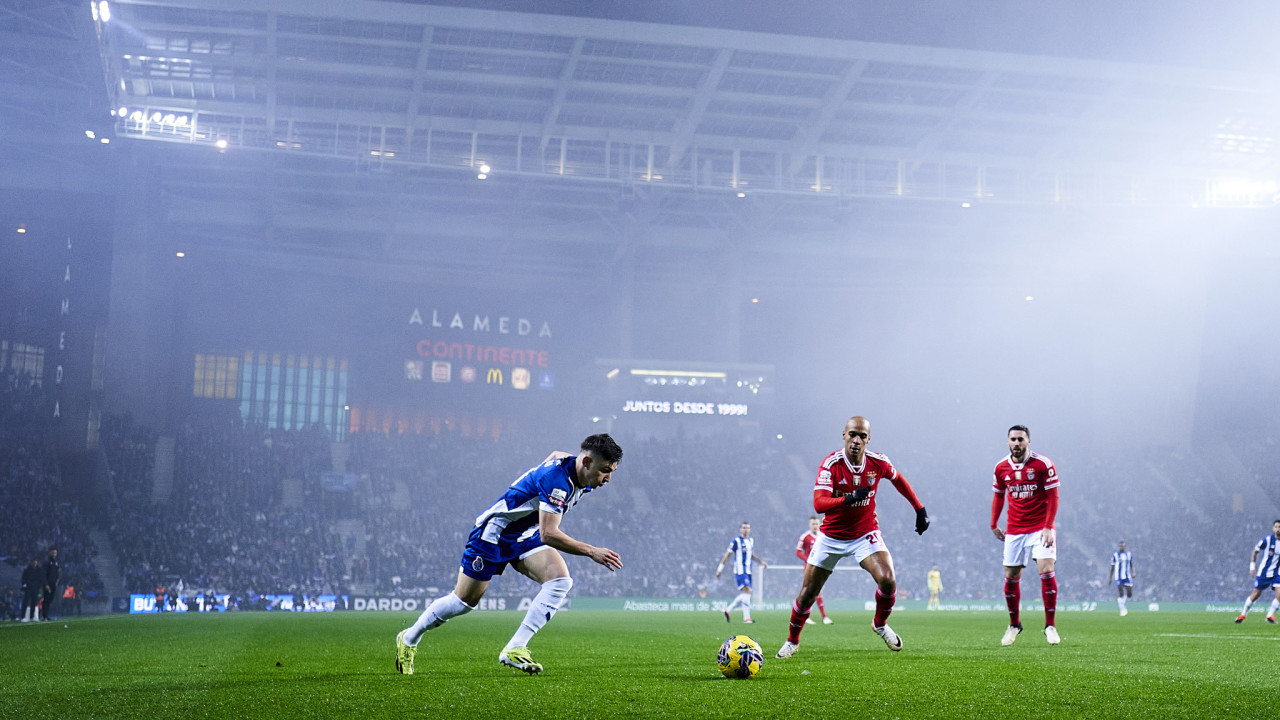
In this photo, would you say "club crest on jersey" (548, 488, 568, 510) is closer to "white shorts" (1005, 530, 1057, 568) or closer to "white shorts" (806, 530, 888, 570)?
"white shorts" (806, 530, 888, 570)

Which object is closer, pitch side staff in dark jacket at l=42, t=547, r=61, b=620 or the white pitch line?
the white pitch line

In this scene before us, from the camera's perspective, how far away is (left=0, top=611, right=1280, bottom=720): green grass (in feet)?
22.5

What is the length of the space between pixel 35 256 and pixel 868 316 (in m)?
41.6

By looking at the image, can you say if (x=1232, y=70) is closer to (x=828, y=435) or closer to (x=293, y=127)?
(x=828, y=435)

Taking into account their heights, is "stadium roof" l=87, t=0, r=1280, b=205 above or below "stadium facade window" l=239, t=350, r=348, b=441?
above

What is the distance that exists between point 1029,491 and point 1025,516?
360 millimetres

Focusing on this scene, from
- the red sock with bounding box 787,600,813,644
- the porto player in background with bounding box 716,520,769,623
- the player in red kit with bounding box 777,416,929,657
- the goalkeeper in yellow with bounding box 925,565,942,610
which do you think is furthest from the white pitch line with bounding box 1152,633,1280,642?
the goalkeeper in yellow with bounding box 925,565,942,610

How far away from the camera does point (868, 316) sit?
60.5 m

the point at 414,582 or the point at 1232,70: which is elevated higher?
A: the point at 1232,70

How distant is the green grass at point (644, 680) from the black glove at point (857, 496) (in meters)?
1.60

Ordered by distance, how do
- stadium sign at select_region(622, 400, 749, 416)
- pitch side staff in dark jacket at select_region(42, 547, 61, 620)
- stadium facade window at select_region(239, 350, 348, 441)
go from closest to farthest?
1. pitch side staff in dark jacket at select_region(42, 547, 61, 620)
2. stadium facade window at select_region(239, 350, 348, 441)
3. stadium sign at select_region(622, 400, 749, 416)

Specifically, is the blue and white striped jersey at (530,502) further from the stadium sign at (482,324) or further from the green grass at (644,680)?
the stadium sign at (482,324)

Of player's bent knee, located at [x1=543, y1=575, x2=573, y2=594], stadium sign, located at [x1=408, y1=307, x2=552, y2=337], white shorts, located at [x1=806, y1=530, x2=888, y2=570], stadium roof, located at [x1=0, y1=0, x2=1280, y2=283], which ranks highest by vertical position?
stadium roof, located at [x1=0, y1=0, x2=1280, y2=283]

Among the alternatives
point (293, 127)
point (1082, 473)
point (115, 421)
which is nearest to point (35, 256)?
point (115, 421)
